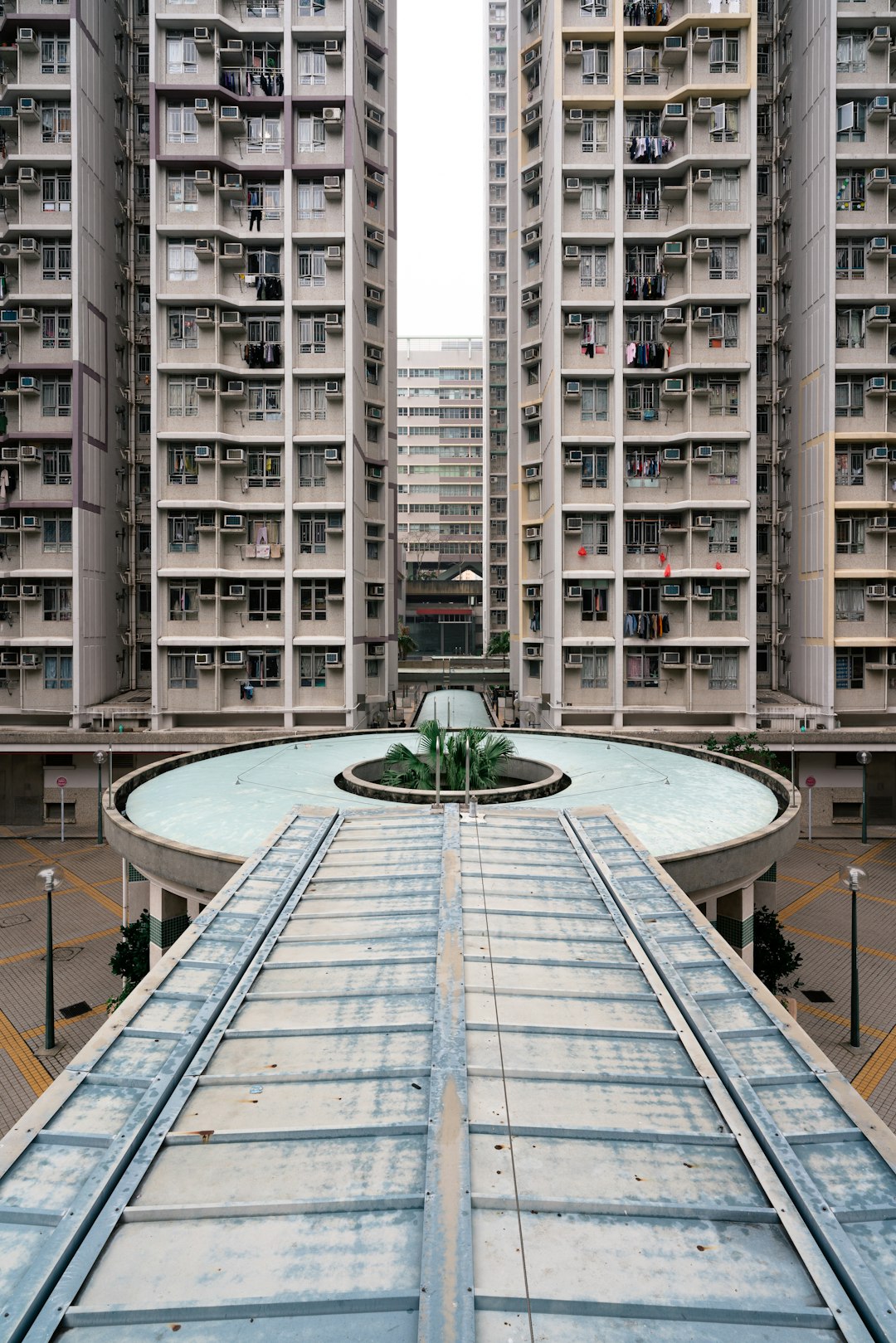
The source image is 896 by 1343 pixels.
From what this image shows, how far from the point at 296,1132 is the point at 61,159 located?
42913 millimetres

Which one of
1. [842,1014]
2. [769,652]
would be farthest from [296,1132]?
[769,652]

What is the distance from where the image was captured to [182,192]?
36562 mm

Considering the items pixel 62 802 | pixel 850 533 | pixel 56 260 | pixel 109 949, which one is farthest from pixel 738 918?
pixel 56 260

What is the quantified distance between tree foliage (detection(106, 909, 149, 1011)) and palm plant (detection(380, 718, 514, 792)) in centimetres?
603

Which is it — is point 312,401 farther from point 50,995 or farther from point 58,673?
point 50,995

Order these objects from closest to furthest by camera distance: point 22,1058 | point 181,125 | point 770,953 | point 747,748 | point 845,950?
point 22,1058, point 770,953, point 845,950, point 747,748, point 181,125

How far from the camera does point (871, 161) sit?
3631 cm

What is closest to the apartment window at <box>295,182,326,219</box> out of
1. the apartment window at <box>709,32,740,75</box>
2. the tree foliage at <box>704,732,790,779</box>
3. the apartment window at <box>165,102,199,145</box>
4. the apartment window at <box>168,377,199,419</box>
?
the apartment window at <box>165,102,199,145</box>

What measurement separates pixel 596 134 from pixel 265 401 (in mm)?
19060

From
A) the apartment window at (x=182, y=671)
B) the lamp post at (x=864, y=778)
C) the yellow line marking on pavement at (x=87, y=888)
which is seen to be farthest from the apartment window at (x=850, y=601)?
the yellow line marking on pavement at (x=87, y=888)

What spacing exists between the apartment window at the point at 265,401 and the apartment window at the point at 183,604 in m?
8.32

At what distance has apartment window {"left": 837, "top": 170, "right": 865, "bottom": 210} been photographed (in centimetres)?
3675

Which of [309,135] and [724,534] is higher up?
[309,135]

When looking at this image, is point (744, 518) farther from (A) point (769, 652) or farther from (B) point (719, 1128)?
(B) point (719, 1128)
